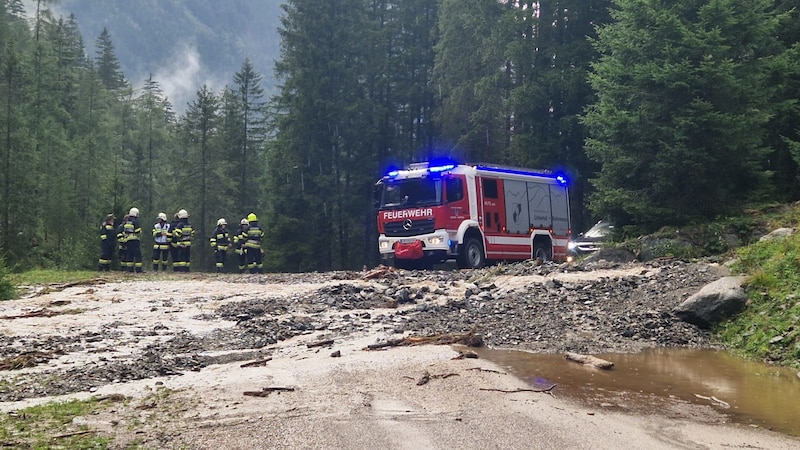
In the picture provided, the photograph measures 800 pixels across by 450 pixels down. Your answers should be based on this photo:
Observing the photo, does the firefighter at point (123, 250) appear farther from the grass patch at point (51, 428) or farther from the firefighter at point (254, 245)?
the grass patch at point (51, 428)

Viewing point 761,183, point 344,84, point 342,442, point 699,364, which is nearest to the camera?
point 342,442

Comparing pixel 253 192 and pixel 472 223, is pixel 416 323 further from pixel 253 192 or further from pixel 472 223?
pixel 253 192

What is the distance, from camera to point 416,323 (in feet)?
35.4

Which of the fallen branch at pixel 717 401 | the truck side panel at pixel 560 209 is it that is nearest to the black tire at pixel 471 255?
the truck side panel at pixel 560 209

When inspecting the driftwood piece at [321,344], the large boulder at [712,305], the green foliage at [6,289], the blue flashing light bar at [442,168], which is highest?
the blue flashing light bar at [442,168]

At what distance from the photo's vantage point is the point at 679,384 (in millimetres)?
7496

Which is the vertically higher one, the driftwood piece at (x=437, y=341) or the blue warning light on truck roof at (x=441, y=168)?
the blue warning light on truck roof at (x=441, y=168)

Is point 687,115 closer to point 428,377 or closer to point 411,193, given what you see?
point 411,193

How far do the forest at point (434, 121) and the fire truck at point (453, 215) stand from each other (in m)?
2.57

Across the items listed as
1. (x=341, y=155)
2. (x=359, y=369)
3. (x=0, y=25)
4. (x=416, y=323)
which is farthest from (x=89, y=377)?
(x=0, y=25)

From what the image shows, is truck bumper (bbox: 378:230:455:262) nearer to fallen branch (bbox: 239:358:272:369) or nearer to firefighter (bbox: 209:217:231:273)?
firefighter (bbox: 209:217:231:273)

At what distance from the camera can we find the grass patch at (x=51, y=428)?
522cm

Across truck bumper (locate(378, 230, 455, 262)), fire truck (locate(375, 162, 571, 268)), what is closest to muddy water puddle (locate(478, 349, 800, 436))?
truck bumper (locate(378, 230, 455, 262))

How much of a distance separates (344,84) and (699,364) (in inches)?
1297
